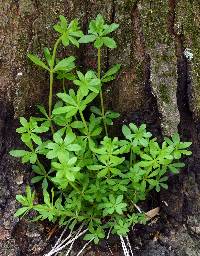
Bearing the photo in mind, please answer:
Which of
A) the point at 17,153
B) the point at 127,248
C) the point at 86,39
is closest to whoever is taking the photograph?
the point at 86,39

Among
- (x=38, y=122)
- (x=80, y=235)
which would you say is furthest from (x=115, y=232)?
(x=38, y=122)

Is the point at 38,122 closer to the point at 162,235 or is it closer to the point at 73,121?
the point at 73,121

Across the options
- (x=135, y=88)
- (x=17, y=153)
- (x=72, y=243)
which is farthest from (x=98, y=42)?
(x=72, y=243)

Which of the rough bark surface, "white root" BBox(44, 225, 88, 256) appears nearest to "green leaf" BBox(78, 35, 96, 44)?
the rough bark surface

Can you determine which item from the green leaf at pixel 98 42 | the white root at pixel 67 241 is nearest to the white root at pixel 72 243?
the white root at pixel 67 241

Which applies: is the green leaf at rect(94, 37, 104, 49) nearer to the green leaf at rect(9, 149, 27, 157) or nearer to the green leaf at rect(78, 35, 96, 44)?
the green leaf at rect(78, 35, 96, 44)

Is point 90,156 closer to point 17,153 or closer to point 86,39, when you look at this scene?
point 17,153

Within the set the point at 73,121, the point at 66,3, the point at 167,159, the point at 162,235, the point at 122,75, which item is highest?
the point at 66,3
